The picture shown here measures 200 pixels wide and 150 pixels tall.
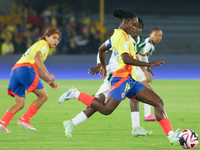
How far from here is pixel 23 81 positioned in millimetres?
6254

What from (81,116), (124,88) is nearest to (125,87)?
(124,88)

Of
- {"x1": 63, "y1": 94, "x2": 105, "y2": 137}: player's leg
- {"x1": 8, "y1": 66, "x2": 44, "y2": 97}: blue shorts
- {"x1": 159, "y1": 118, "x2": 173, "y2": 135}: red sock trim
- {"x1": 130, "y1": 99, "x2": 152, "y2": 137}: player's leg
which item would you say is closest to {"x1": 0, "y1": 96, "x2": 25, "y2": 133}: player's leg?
{"x1": 8, "y1": 66, "x2": 44, "y2": 97}: blue shorts

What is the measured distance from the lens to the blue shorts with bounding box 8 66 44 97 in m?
6.26

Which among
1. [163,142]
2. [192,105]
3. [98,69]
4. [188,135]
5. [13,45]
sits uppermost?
[98,69]

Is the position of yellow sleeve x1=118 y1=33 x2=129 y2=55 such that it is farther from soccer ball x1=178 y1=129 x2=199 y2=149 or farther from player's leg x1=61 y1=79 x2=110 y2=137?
soccer ball x1=178 y1=129 x2=199 y2=149

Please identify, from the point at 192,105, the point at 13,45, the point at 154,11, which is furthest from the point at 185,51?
the point at 192,105

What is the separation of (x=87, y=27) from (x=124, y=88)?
59.4 feet

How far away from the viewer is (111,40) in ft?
17.0

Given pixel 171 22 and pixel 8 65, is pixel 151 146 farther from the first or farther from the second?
pixel 171 22

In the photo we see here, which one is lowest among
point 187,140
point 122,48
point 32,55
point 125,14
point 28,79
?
point 187,140

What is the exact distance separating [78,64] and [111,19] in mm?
7351

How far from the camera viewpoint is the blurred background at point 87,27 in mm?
20344

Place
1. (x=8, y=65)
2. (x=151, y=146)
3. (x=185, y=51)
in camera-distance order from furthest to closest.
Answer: (x=185, y=51), (x=8, y=65), (x=151, y=146)

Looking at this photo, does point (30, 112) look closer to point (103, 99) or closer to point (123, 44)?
point (103, 99)
